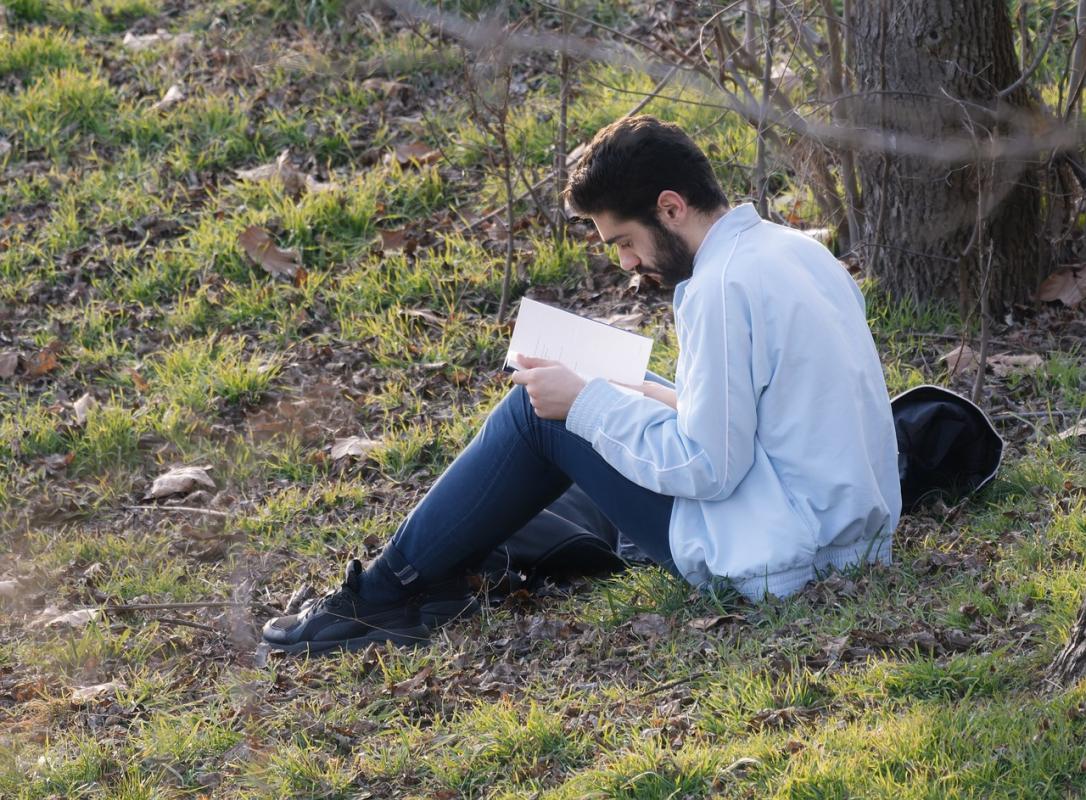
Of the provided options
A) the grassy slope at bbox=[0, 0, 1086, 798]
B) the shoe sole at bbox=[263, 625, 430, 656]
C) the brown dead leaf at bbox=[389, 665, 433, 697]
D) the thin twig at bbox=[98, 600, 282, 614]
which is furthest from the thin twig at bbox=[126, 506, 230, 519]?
the brown dead leaf at bbox=[389, 665, 433, 697]

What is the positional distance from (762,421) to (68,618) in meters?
2.14

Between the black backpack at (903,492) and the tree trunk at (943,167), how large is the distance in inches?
34.4

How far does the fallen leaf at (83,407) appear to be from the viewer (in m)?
4.98

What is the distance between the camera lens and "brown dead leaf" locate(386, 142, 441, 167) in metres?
6.24

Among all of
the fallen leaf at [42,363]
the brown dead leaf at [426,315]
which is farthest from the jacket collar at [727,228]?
the fallen leaf at [42,363]

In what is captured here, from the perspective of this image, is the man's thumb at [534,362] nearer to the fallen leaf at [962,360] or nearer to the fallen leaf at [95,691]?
the fallen leaf at [95,691]

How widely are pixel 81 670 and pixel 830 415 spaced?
6.99 ft

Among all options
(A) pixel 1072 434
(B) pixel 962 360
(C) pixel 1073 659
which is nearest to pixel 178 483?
(B) pixel 962 360

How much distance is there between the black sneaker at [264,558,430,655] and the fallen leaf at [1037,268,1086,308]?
251 cm

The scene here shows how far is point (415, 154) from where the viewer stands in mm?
6320

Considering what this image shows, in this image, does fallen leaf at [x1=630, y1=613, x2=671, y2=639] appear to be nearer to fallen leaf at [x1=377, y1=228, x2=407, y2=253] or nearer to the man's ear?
the man's ear

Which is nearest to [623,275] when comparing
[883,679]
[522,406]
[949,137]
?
[949,137]

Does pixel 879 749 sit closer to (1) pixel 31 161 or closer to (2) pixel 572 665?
(2) pixel 572 665

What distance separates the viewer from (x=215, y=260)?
231 inches
